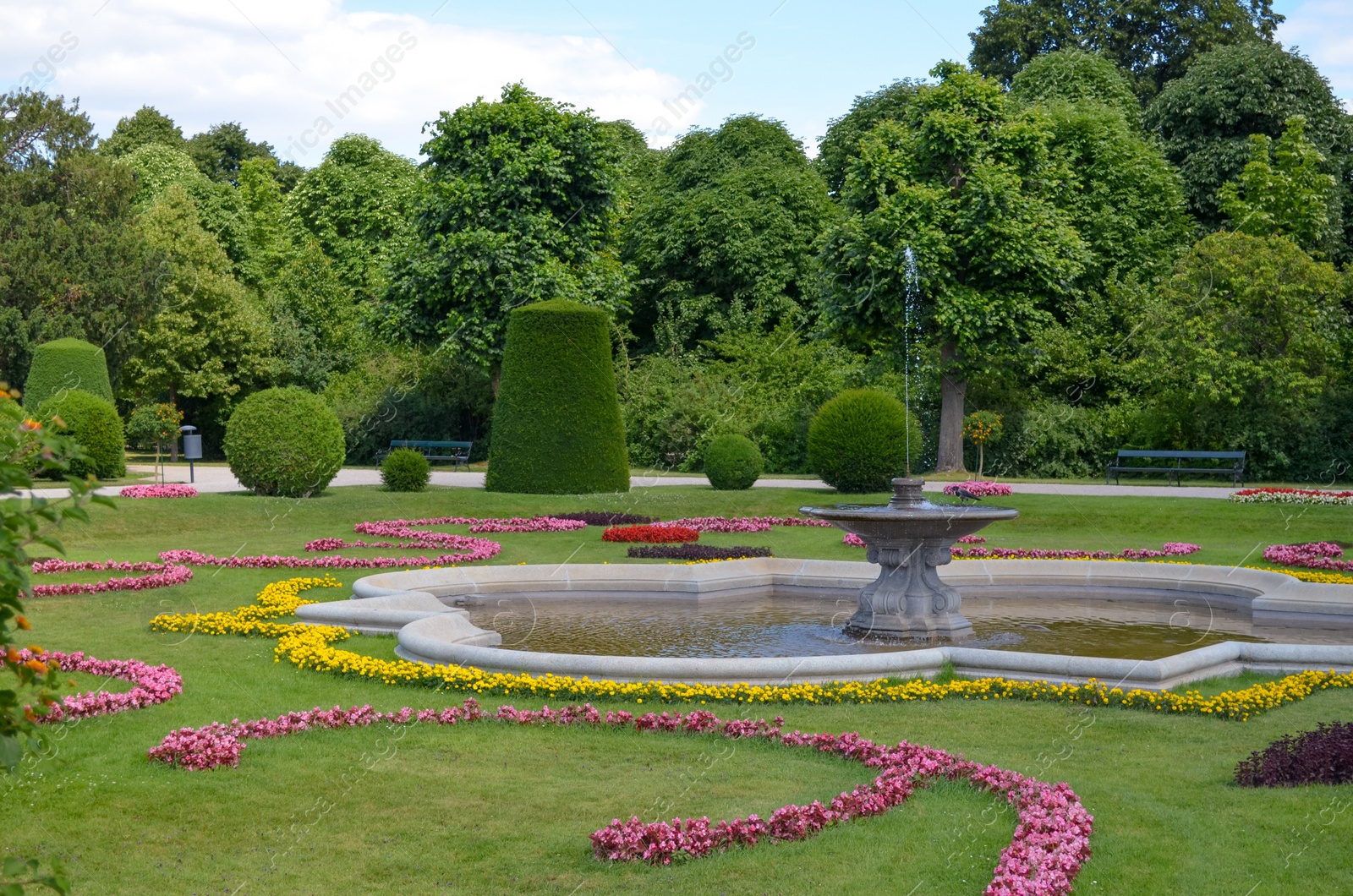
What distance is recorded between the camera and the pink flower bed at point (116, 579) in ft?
43.1

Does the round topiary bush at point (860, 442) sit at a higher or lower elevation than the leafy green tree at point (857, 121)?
lower

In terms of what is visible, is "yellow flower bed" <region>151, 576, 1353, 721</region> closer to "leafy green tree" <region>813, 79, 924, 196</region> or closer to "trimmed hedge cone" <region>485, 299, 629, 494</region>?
"trimmed hedge cone" <region>485, 299, 629, 494</region>

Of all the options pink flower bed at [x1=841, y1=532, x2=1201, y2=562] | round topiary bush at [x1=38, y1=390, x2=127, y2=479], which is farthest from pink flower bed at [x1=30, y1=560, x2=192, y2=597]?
round topiary bush at [x1=38, y1=390, x2=127, y2=479]

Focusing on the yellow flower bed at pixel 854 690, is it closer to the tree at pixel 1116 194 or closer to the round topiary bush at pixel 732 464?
the round topiary bush at pixel 732 464

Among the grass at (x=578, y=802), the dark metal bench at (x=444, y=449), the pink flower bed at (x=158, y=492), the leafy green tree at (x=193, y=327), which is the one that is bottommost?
the grass at (x=578, y=802)

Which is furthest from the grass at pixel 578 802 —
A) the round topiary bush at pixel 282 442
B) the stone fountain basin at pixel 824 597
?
the round topiary bush at pixel 282 442

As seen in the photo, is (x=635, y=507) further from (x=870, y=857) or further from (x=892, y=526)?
(x=870, y=857)

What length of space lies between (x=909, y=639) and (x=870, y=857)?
18.6 ft

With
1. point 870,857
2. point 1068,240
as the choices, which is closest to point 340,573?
point 870,857

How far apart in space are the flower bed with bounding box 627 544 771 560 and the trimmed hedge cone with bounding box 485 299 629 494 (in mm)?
6785

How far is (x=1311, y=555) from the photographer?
15.8 metres

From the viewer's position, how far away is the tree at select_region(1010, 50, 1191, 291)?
1428 inches

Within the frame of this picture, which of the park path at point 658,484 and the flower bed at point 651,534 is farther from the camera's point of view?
the park path at point 658,484

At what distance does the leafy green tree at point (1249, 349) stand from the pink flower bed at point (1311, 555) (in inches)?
492
